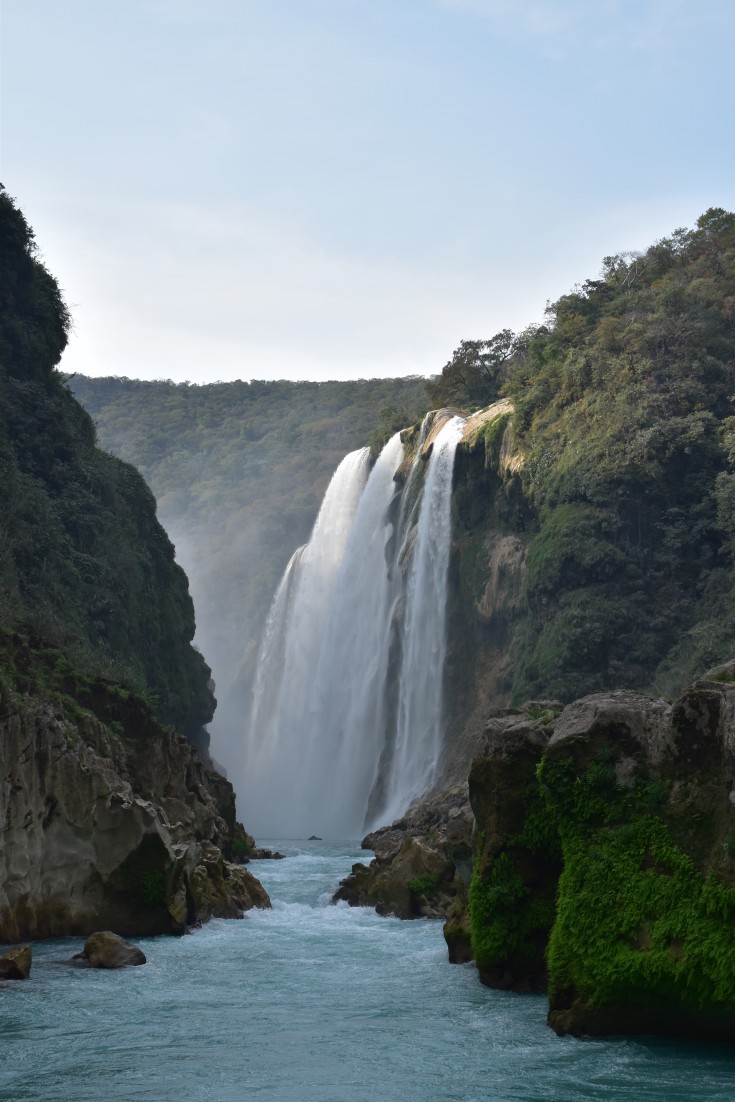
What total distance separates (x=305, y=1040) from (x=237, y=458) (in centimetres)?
11152

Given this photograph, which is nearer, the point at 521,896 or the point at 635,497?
the point at 521,896

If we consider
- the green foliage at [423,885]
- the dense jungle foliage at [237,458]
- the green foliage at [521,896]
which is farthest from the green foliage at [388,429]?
the green foliage at [521,896]

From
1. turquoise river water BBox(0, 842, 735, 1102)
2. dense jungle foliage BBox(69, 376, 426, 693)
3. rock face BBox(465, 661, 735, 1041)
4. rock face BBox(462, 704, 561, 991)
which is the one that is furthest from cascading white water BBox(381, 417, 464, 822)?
rock face BBox(465, 661, 735, 1041)

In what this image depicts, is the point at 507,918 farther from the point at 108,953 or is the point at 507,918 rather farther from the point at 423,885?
the point at 423,885

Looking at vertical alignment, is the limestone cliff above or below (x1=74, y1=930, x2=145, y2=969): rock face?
above

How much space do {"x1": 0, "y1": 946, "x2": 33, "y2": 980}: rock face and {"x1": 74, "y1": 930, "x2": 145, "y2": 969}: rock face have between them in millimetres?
1393

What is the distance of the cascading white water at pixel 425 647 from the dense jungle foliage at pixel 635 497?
17.8ft

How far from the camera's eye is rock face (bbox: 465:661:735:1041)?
12117 mm

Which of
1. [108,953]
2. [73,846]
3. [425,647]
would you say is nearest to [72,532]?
[425,647]

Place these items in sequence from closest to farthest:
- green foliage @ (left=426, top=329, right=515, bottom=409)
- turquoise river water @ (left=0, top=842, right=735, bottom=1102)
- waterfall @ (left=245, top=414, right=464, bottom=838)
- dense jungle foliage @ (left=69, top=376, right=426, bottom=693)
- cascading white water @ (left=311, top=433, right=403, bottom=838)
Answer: turquoise river water @ (left=0, top=842, right=735, bottom=1102) → waterfall @ (left=245, top=414, right=464, bottom=838) → cascading white water @ (left=311, top=433, right=403, bottom=838) → green foliage @ (left=426, top=329, right=515, bottom=409) → dense jungle foliage @ (left=69, top=376, right=426, bottom=693)

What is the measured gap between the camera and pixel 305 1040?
13.4 m

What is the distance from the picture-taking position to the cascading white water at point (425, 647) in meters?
49.7

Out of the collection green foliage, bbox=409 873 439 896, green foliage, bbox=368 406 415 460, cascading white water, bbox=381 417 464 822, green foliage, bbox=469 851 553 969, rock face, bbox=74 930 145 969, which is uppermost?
green foliage, bbox=368 406 415 460

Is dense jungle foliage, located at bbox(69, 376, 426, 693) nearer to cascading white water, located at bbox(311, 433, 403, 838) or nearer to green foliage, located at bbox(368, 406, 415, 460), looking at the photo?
green foliage, located at bbox(368, 406, 415, 460)
